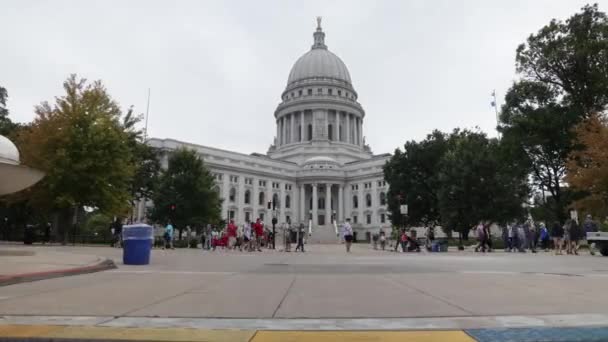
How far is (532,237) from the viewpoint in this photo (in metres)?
30.9

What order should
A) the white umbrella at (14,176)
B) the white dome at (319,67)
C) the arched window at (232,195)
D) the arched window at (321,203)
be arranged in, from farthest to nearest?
the white dome at (319,67)
the arched window at (321,203)
the arched window at (232,195)
the white umbrella at (14,176)

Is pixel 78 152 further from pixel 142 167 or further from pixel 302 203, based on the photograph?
pixel 302 203

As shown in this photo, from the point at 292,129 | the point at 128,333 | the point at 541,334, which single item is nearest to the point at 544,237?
the point at 541,334

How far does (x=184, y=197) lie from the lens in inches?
1994

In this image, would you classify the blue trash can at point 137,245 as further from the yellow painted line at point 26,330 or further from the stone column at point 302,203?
the stone column at point 302,203

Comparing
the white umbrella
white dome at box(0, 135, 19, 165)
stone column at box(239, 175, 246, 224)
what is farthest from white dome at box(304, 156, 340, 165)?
the white umbrella

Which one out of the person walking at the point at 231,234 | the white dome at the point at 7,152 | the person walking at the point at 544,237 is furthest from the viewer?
the person walking at the point at 231,234

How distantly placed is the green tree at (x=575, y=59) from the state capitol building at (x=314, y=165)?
4285 cm

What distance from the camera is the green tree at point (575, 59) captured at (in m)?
36.6

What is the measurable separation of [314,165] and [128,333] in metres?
99.8

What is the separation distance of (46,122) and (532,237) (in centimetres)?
3518

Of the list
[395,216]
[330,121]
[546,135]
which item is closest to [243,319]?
[546,135]

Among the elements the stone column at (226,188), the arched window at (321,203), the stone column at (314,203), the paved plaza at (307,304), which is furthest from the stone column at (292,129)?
the paved plaza at (307,304)

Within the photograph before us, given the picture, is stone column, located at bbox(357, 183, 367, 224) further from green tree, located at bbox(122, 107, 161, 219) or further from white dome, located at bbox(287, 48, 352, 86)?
green tree, located at bbox(122, 107, 161, 219)
